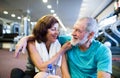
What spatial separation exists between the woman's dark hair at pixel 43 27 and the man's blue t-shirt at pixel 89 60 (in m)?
0.28

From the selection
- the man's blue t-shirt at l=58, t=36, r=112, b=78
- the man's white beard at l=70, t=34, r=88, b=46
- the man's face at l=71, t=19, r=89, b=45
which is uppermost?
the man's face at l=71, t=19, r=89, b=45

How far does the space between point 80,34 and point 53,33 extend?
0.82ft

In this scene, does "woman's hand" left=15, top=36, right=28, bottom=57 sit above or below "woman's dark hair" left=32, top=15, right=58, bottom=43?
below

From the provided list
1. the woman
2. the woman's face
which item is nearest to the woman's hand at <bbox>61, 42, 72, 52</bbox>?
the woman

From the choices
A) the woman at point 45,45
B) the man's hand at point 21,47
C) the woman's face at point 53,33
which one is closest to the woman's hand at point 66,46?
the woman at point 45,45

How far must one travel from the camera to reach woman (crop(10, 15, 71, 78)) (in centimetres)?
180

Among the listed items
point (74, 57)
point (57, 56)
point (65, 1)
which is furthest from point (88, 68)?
point (65, 1)

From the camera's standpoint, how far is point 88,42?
5.86 ft

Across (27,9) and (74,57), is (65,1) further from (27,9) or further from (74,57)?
(74,57)

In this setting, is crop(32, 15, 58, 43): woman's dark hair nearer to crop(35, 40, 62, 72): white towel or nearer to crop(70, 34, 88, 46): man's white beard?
crop(35, 40, 62, 72): white towel

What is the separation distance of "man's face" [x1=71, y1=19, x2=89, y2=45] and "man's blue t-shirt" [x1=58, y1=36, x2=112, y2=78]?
102 mm

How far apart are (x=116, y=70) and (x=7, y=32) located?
34.8 ft

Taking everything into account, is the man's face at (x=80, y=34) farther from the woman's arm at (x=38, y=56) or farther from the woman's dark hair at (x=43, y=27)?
the woman's dark hair at (x=43, y=27)

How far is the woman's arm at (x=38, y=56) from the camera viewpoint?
174 cm
